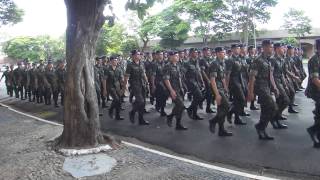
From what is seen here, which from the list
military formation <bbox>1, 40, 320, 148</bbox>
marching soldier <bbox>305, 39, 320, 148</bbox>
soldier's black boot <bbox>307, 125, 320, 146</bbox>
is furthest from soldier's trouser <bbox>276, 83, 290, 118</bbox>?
soldier's black boot <bbox>307, 125, 320, 146</bbox>

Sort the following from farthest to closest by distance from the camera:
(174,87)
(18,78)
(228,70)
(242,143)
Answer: (18,78) → (228,70) → (174,87) → (242,143)

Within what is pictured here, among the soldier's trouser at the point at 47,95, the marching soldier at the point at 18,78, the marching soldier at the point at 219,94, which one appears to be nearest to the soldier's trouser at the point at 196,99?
the marching soldier at the point at 219,94

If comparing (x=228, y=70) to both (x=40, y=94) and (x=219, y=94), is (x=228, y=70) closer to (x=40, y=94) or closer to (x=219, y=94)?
(x=219, y=94)

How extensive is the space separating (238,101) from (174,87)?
1.45 m

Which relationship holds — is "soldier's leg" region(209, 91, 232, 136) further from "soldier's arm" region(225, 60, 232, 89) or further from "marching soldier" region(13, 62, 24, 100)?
"marching soldier" region(13, 62, 24, 100)

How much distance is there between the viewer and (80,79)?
729 centimetres

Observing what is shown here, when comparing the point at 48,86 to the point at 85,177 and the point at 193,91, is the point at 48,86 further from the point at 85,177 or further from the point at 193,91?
the point at 85,177

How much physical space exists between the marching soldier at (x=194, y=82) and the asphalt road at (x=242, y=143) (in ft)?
0.83

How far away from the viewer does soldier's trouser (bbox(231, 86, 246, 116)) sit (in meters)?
8.58

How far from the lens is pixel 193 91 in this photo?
31.5 feet

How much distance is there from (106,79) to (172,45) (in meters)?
27.1

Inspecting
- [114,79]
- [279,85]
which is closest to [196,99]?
[279,85]

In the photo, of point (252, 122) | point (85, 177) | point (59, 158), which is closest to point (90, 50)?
point (59, 158)

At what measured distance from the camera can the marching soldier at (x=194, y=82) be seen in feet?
31.1
